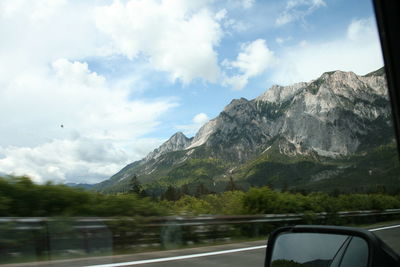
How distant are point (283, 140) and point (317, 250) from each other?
160ft

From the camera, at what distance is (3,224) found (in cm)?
765

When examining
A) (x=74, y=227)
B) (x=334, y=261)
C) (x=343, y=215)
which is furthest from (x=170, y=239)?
(x=334, y=261)

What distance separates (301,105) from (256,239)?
4616 mm

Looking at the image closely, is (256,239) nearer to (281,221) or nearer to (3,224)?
(281,221)

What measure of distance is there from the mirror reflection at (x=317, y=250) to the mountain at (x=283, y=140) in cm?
61

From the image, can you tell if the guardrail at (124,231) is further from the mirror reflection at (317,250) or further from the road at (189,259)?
the mirror reflection at (317,250)

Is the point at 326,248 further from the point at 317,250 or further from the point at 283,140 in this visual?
the point at 283,140

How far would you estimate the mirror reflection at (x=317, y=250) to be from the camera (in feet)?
6.51

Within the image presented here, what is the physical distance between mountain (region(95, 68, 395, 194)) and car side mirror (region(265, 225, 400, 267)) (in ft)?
1.94

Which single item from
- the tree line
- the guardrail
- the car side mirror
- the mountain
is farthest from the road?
the car side mirror

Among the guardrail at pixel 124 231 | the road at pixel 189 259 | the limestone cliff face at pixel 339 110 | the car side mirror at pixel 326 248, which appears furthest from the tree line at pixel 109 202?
the car side mirror at pixel 326 248

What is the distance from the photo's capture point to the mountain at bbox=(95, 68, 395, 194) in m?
5.63

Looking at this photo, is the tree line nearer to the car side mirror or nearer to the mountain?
the mountain

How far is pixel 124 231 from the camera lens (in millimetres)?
10312
